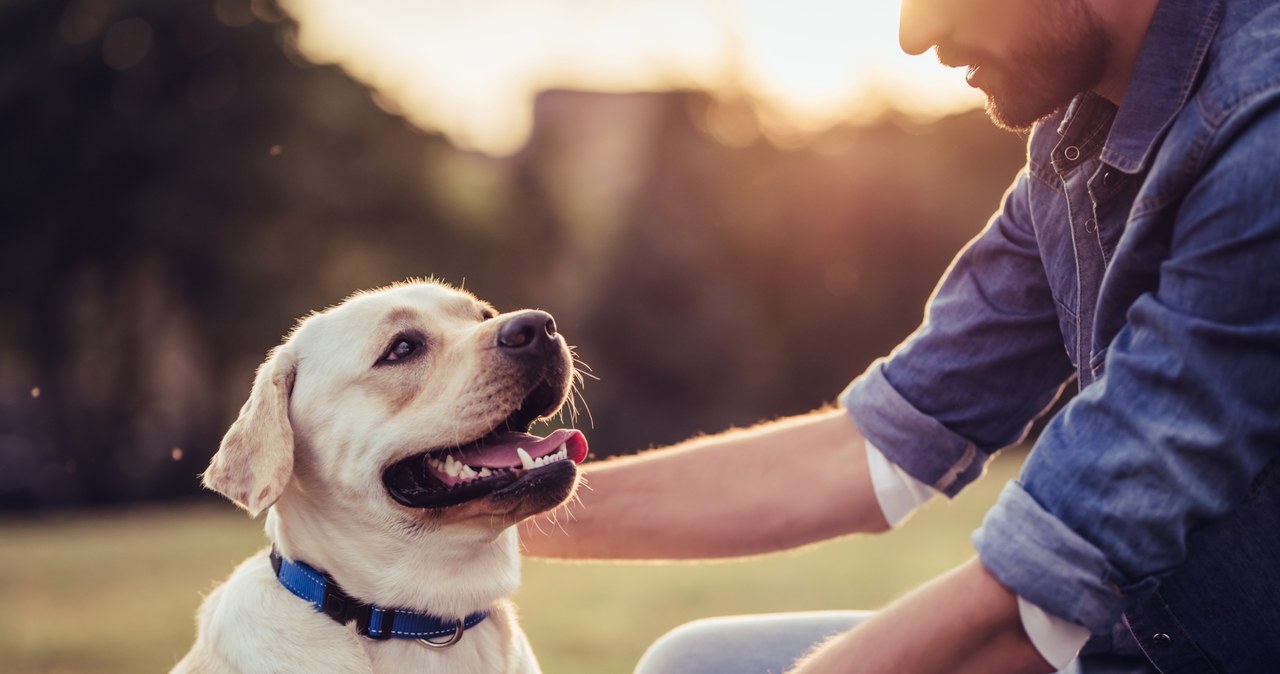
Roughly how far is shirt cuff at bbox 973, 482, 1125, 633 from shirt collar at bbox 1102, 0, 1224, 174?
2.41 ft

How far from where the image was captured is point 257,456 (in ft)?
9.22

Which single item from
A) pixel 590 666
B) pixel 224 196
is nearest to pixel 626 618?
pixel 590 666

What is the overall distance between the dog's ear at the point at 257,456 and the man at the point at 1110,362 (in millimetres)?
1062

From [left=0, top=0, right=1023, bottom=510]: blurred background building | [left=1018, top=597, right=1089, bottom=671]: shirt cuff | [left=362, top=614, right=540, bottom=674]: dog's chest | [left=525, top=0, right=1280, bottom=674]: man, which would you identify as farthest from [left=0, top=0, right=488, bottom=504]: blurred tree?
[left=1018, top=597, right=1089, bottom=671]: shirt cuff

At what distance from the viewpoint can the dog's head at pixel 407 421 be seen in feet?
9.18

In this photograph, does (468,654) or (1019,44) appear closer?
(1019,44)

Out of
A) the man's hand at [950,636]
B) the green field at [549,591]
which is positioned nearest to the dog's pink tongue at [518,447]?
the man's hand at [950,636]

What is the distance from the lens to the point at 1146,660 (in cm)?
219

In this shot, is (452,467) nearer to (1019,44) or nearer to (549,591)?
(1019,44)

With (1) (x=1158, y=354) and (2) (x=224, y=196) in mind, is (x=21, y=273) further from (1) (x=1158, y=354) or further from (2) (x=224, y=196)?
(1) (x=1158, y=354)

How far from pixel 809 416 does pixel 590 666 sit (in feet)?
12.5

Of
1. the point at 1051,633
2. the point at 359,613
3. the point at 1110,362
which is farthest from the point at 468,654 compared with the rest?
the point at 1110,362

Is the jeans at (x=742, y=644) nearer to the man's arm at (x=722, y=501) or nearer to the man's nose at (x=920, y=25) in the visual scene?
the man's arm at (x=722, y=501)

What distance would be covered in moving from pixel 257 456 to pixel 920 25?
1.89 metres
